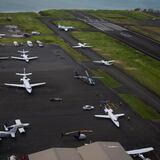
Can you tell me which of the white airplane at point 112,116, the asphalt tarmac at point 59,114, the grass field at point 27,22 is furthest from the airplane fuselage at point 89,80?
the grass field at point 27,22

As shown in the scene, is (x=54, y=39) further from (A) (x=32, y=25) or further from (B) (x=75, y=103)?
(B) (x=75, y=103)

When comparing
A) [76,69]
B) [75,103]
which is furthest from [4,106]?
[76,69]

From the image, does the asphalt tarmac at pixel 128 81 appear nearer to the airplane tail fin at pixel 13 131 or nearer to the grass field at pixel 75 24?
the grass field at pixel 75 24

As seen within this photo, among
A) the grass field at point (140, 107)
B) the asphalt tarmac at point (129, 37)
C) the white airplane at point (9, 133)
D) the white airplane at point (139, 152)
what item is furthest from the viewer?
the asphalt tarmac at point (129, 37)

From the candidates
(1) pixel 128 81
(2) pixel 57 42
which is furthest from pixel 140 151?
(2) pixel 57 42

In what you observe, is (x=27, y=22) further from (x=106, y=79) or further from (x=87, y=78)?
(x=87, y=78)

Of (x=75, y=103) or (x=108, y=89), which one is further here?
(x=108, y=89)
